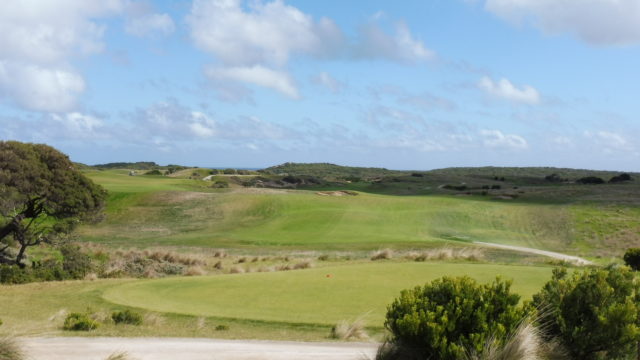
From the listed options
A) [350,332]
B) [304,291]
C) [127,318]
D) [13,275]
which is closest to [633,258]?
[304,291]

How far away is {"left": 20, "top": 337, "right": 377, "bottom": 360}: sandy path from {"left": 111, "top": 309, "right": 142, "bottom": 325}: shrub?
2362 mm

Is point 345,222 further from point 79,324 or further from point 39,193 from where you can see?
point 79,324

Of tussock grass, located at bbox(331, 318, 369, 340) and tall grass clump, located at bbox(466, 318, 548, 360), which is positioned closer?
tall grass clump, located at bbox(466, 318, 548, 360)

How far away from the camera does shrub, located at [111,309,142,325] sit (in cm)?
1326

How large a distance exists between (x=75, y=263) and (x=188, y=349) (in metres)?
16.2

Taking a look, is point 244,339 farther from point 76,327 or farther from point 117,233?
point 117,233

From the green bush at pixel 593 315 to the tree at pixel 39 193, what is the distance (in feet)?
72.3

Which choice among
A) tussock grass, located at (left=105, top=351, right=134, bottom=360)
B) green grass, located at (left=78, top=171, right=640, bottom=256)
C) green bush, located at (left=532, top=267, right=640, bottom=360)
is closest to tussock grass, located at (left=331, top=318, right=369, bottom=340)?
green bush, located at (left=532, top=267, right=640, bottom=360)

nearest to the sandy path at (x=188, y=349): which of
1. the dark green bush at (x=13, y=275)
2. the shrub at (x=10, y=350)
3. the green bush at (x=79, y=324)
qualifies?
the shrub at (x=10, y=350)

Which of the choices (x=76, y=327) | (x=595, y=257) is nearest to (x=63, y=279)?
(x=76, y=327)

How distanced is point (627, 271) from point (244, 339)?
6634 mm

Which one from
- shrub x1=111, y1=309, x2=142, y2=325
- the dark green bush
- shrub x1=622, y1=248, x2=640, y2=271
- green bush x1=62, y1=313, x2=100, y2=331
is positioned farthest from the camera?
shrub x1=622, y1=248, x2=640, y2=271

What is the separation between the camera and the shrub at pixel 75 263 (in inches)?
934

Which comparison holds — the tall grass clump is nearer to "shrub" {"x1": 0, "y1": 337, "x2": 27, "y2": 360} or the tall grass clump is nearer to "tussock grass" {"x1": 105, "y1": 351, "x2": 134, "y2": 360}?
"tussock grass" {"x1": 105, "y1": 351, "x2": 134, "y2": 360}
